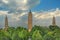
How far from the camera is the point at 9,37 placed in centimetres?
8975

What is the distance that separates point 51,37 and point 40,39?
5986 millimetres

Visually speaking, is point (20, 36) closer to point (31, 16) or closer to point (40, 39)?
point (40, 39)

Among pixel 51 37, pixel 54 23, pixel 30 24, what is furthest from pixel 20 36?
pixel 54 23

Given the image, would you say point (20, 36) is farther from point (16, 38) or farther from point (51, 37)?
point (51, 37)

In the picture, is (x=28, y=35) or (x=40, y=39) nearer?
(x=40, y=39)

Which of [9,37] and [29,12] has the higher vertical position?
[29,12]

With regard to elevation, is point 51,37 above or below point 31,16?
below

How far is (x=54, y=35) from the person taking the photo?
96938 mm

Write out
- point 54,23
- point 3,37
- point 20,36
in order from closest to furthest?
1. point 3,37
2. point 20,36
3. point 54,23

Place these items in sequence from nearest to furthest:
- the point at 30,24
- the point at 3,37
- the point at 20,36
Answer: the point at 3,37 → the point at 20,36 → the point at 30,24

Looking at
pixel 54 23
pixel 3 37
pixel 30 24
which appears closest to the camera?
pixel 3 37

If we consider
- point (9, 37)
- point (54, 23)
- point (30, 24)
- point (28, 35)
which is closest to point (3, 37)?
point (9, 37)

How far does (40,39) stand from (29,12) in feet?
150

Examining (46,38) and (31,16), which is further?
(31,16)
